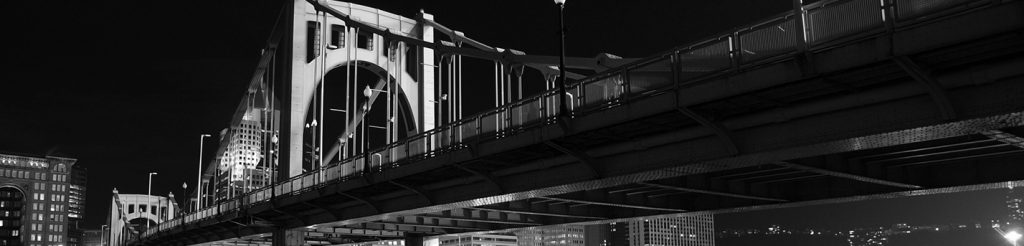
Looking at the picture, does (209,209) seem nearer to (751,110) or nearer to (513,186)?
(513,186)

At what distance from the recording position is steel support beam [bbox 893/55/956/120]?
51.9 feet

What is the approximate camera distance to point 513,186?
94.1 ft

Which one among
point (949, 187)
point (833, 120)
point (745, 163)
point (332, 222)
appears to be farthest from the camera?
point (332, 222)

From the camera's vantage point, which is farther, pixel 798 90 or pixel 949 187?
pixel 949 187

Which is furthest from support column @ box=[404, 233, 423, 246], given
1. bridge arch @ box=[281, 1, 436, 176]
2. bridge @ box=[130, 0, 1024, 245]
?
bridge @ box=[130, 0, 1024, 245]

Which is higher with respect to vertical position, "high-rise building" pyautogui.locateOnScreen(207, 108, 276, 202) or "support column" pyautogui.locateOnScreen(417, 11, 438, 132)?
"high-rise building" pyautogui.locateOnScreen(207, 108, 276, 202)

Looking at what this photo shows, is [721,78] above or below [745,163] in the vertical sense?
above

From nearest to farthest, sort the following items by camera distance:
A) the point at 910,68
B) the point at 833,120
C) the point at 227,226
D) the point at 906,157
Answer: the point at 910,68
the point at 833,120
the point at 906,157
the point at 227,226

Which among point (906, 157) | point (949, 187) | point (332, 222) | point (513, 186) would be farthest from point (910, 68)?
point (332, 222)

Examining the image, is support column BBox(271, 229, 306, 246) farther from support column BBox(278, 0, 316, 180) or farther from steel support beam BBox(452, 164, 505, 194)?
steel support beam BBox(452, 164, 505, 194)

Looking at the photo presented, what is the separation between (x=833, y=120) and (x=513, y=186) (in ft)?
38.4

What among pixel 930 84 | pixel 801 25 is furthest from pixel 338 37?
pixel 930 84

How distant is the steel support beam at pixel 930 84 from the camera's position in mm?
15828

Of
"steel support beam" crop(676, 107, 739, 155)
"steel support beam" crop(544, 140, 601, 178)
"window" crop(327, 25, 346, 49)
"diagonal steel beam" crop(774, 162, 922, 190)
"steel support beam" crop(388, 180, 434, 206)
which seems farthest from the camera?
"window" crop(327, 25, 346, 49)
